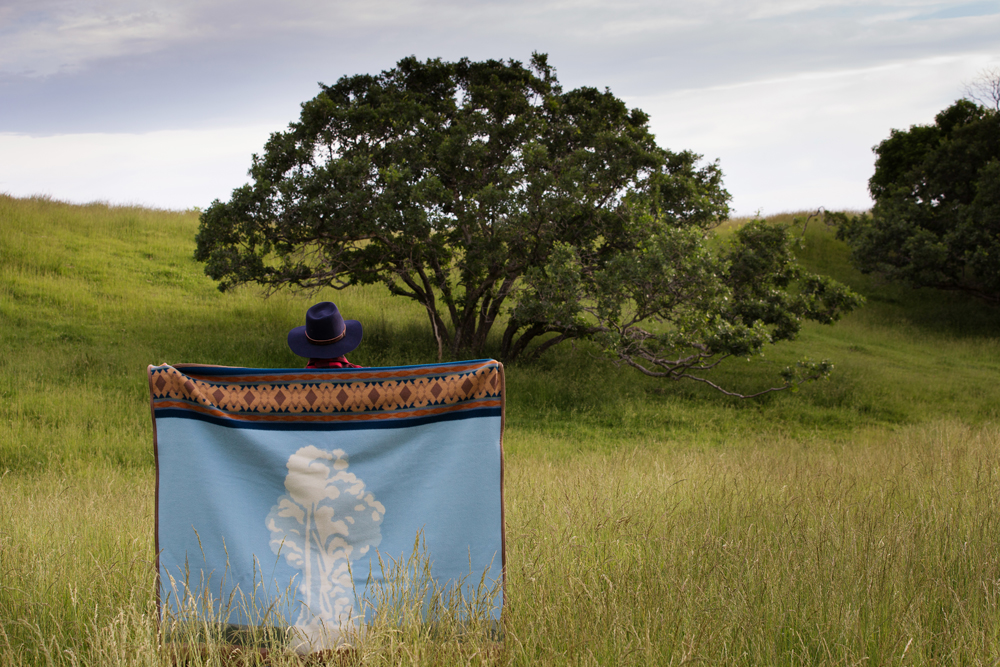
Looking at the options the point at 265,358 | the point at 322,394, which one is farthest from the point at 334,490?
the point at 265,358

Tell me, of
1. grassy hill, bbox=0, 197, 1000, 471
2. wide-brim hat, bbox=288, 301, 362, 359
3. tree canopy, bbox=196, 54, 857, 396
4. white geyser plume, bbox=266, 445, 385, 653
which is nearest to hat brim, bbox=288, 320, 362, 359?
wide-brim hat, bbox=288, 301, 362, 359

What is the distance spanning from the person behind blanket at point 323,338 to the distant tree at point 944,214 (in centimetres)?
2820

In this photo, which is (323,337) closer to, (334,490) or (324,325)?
(324,325)

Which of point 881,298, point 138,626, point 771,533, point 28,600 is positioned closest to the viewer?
point 138,626

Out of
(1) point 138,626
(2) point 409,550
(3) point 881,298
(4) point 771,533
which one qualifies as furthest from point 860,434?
(3) point 881,298

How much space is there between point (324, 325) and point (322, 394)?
3.64 feet

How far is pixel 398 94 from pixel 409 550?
15.4 meters

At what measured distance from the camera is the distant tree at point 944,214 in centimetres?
2542

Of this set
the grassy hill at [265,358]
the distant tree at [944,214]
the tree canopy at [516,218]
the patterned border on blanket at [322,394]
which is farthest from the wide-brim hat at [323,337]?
the distant tree at [944,214]

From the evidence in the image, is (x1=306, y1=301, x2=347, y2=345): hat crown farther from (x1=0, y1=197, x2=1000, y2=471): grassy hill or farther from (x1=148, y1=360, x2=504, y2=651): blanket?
(x1=0, y1=197, x2=1000, y2=471): grassy hill

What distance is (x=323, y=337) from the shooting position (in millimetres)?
4418

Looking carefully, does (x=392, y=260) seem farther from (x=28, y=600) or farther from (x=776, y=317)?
Result: (x=28, y=600)

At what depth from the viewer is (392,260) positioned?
16.6 m

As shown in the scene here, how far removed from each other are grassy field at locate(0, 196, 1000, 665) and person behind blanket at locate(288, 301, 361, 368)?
162cm
